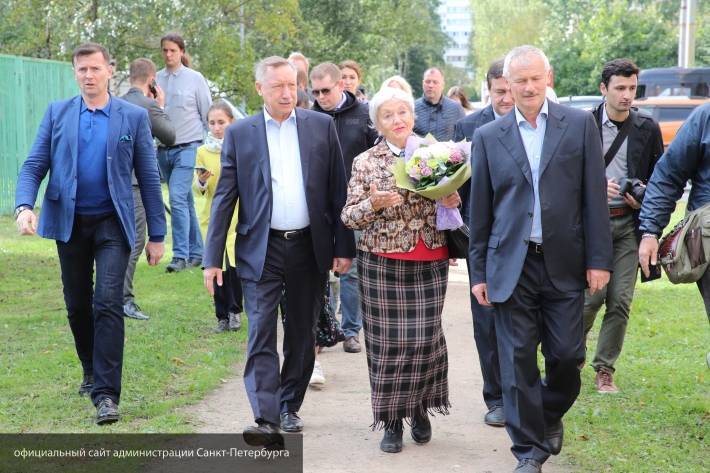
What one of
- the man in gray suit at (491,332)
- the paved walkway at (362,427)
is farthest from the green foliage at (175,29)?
the man in gray suit at (491,332)

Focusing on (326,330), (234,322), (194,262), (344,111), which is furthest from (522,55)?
(194,262)

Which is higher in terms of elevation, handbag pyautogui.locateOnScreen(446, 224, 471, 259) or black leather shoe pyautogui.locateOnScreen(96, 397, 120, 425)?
handbag pyautogui.locateOnScreen(446, 224, 471, 259)

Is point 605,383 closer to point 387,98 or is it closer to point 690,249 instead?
point 690,249

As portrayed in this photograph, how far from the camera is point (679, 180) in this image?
6.49 m

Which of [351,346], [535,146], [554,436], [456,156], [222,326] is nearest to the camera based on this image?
[535,146]

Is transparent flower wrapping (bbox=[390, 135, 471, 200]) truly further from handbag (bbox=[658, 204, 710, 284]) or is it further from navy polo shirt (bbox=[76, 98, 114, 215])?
navy polo shirt (bbox=[76, 98, 114, 215])

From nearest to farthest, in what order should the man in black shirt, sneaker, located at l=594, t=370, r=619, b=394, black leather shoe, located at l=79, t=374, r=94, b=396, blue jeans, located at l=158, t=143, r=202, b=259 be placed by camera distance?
black leather shoe, located at l=79, t=374, r=94, b=396 → sneaker, located at l=594, t=370, r=619, b=394 → the man in black shirt → blue jeans, located at l=158, t=143, r=202, b=259

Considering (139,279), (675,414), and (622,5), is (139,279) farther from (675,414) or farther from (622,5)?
(622,5)

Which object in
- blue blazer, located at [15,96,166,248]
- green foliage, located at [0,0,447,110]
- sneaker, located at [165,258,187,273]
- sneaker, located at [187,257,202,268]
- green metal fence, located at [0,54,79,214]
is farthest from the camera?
green foliage, located at [0,0,447,110]

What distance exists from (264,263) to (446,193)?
109 centimetres

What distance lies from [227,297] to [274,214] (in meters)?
3.77

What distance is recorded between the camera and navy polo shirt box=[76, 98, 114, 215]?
715 cm

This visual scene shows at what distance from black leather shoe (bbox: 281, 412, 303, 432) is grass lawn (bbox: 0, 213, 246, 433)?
56 centimetres

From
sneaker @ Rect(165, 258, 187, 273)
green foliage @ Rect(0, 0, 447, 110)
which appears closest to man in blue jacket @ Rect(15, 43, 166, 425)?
sneaker @ Rect(165, 258, 187, 273)
